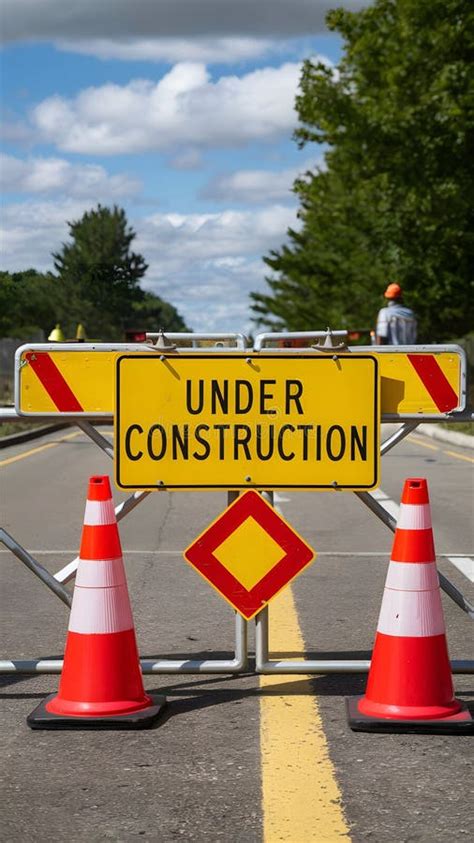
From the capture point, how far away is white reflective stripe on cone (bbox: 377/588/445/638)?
5.26 meters

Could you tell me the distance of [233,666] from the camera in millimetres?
5801

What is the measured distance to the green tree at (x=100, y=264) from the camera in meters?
13.6

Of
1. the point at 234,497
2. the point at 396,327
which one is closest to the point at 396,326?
the point at 396,327

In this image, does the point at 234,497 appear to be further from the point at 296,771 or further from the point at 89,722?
the point at 296,771

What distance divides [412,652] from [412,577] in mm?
283

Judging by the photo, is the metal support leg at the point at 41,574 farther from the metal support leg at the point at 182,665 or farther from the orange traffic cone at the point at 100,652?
the orange traffic cone at the point at 100,652

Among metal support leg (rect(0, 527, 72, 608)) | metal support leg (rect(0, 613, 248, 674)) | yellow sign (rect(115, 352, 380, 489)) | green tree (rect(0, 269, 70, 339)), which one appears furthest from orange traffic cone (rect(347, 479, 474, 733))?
green tree (rect(0, 269, 70, 339))

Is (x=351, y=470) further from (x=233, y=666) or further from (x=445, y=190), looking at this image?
(x=445, y=190)

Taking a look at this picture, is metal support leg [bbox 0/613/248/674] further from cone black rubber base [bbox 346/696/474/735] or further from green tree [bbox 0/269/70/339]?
green tree [bbox 0/269/70/339]

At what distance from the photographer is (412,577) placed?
531cm

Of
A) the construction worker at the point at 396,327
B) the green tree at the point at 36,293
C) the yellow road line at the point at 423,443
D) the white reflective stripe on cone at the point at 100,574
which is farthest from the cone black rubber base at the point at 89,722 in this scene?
the yellow road line at the point at 423,443

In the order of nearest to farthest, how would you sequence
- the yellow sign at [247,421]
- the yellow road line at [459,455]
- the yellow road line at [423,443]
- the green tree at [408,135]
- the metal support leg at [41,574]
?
the yellow sign at [247,421] < the metal support leg at [41,574] < the yellow road line at [459,455] < the yellow road line at [423,443] < the green tree at [408,135]

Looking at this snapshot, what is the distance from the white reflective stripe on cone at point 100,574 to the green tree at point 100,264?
8.09 m

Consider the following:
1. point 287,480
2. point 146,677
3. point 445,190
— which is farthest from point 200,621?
point 445,190
